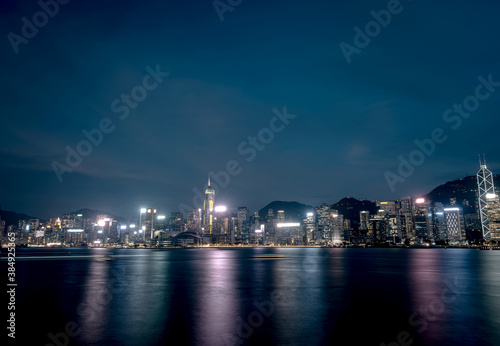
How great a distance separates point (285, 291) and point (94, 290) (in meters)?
23.4

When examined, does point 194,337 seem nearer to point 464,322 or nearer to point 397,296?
point 464,322

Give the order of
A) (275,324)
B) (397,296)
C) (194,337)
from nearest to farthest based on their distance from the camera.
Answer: (194,337), (275,324), (397,296)

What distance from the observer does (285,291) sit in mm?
39000

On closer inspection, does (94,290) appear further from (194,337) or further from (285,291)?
(194,337)

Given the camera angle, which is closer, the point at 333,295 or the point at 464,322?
the point at 464,322

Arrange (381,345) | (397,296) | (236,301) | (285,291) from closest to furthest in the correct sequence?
(381,345), (236,301), (397,296), (285,291)

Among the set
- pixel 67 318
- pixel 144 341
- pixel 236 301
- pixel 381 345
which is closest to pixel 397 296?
pixel 236 301

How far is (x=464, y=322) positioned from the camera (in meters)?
23.7

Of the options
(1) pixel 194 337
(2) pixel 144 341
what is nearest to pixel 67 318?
(2) pixel 144 341

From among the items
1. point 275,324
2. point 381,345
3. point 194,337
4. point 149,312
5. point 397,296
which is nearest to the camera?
point 381,345

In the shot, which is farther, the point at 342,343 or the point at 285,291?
the point at 285,291

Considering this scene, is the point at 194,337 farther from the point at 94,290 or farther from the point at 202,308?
the point at 94,290

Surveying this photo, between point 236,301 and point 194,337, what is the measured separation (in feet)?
43.8

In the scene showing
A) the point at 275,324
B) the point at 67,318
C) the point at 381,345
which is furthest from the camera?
the point at 67,318
